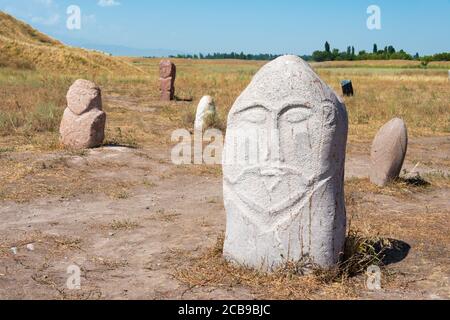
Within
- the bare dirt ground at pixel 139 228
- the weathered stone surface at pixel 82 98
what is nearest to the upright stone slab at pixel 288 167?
the bare dirt ground at pixel 139 228

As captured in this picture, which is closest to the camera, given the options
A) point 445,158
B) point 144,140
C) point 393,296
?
point 393,296

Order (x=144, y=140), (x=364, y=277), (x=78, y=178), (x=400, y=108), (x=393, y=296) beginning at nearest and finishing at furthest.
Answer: (x=393, y=296) → (x=364, y=277) → (x=78, y=178) → (x=144, y=140) → (x=400, y=108)

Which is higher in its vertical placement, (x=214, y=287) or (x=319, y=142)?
(x=319, y=142)

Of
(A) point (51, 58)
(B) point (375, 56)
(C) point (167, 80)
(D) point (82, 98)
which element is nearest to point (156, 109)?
(C) point (167, 80)

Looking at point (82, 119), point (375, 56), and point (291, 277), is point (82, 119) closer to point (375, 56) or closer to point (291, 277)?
point (291, 277)

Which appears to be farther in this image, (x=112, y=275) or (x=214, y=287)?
(x=112, y=275)

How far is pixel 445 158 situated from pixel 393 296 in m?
8.82

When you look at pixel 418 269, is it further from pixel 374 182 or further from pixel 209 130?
pixel 209 130

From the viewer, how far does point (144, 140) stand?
13.6 m

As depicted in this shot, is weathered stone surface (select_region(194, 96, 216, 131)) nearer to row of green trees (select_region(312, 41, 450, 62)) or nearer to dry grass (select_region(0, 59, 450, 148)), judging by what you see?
dry grass (select_region(0, 59, 450, 148))

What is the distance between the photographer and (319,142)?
479cm

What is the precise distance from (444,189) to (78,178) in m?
6.26

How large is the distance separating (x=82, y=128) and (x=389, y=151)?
604 cm

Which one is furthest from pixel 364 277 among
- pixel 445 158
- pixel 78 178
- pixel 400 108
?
pixel 400 108
